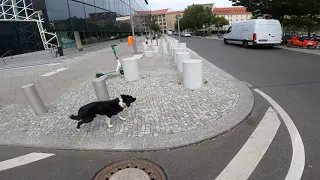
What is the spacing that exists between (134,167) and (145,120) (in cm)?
142

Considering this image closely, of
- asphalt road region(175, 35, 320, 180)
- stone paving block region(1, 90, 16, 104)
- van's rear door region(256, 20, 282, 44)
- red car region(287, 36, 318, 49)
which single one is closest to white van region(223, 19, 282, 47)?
van's rear door region(256, 20, 282, 44)

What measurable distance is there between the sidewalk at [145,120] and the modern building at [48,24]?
1338 centimetres

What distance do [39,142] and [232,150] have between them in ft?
11.5

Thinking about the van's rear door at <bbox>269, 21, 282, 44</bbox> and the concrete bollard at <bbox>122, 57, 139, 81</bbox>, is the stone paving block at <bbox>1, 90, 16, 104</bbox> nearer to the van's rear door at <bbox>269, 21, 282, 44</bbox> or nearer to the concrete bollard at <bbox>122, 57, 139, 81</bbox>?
the concrete bollard at <bbox>122, 57, 139, 81</bbox>

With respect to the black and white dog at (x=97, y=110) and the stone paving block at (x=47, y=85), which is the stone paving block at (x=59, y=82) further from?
the black and white dog at (x=97, y=110)

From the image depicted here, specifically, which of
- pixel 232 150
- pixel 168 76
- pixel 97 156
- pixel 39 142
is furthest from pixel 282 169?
pixel 168 76

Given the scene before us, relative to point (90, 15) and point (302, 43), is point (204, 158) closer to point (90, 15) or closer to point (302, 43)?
point (302, 43)

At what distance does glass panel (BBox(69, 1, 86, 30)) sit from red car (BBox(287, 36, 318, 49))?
64.6 feet

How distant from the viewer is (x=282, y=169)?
2611 millimetres

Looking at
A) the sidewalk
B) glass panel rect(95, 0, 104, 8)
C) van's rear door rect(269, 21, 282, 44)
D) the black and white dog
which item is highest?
glass panel rect(95, 0, 104, 8)

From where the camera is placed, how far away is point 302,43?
47.3ft

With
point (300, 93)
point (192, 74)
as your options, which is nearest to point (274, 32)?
point (300, 93)

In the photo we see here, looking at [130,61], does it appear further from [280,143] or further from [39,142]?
[280,143]

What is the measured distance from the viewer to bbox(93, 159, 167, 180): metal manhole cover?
2668 millimetres
